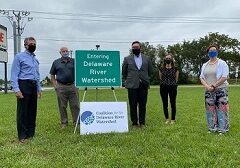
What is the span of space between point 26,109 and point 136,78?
265 cm

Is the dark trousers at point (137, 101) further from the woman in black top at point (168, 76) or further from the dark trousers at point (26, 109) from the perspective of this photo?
the dark trousers at point (26, 109)

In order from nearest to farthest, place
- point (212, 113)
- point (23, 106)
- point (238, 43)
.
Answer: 1. point (23, 106)
2. point (212, 113)
3. point (238, 43)

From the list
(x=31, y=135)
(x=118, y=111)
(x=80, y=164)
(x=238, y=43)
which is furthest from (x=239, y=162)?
(x=238, y=43)

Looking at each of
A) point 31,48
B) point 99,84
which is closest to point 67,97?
point 99,84

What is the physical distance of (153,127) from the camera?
377 inches

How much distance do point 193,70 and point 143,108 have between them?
74.1 m

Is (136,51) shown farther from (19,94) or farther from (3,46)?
(3,46)

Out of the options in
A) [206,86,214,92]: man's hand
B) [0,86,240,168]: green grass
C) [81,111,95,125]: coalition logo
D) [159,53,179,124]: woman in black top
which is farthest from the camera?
[159,53,179,124]: woman in black top

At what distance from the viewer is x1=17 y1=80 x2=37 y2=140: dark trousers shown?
795 cm

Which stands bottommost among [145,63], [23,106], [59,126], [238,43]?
[59,126]

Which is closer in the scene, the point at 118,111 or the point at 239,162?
the point at 239,162

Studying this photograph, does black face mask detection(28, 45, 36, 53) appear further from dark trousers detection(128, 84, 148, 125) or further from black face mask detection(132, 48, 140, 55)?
dark trousers detection(128, 84, 148, 125)

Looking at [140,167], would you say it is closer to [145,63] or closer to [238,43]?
[145,63]

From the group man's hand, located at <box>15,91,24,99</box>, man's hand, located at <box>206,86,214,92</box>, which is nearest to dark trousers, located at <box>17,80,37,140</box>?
man's hand, located at <box>15,91,24,99</box>
